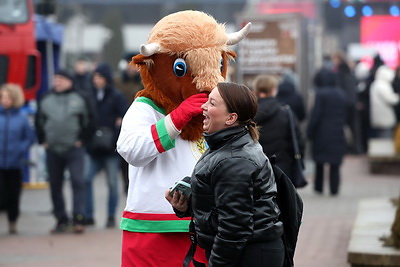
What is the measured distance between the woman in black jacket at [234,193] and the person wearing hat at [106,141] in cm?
681

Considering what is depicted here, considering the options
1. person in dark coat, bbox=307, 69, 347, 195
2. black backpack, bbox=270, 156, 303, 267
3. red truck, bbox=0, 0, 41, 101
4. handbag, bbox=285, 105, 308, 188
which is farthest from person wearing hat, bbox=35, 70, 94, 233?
black backpack, bbox=270, 156, 303, 267

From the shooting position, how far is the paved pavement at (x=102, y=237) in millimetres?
8930

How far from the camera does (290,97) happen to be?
14.5 m

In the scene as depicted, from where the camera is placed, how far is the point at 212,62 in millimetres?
4938

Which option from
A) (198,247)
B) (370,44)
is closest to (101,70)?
(198,247)

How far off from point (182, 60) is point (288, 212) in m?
1.09

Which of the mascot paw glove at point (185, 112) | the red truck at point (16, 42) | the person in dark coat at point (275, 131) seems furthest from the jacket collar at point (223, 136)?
the red truck at point (16, 42)

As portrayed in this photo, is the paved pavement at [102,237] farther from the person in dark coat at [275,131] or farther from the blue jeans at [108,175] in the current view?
the person in dark coat at [275,131]

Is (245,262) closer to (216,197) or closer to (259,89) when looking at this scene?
(216,197)

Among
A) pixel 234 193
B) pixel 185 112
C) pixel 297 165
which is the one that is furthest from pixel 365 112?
pixel 234 193

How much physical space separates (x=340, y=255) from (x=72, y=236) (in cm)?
322

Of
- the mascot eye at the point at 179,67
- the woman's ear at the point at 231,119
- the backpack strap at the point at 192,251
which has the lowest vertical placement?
the backpack strap at the point at 192,251

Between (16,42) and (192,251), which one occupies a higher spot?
(16,42)

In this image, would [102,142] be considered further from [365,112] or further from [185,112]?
[365,112]
